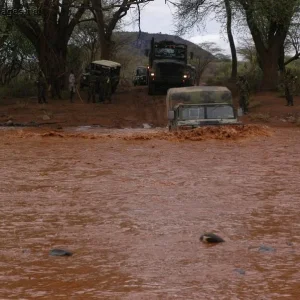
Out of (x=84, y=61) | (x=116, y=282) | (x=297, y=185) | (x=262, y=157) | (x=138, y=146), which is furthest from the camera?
(x=84, y=61)

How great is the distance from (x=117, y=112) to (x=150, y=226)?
68.3ft

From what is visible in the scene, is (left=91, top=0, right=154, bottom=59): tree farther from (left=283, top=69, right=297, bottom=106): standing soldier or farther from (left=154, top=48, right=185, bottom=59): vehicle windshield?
(left=283, top=69, right=297, bottom=106): standing soldier

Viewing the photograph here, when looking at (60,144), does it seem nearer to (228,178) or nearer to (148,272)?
(228,178)

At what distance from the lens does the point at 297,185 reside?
1037 cm

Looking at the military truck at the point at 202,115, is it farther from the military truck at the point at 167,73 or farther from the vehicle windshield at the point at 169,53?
the vehicle windshield at the point at 169,53

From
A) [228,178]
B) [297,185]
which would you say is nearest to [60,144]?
[228,178]

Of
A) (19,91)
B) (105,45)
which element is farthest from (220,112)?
(19,91)

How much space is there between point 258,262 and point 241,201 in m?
2.95

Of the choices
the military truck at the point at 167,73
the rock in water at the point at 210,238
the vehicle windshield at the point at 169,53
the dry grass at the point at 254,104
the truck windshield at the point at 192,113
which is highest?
the vehicle windshield at the point at 169,53

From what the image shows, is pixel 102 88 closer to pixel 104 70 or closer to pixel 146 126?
pixel 104 70

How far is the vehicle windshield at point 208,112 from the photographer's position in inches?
684

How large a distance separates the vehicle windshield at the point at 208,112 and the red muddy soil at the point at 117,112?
25.1 feet

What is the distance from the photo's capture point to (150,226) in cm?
734

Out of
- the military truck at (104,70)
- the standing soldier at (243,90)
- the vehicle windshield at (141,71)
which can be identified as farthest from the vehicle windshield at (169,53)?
the vehicle windshield at (141,71)
